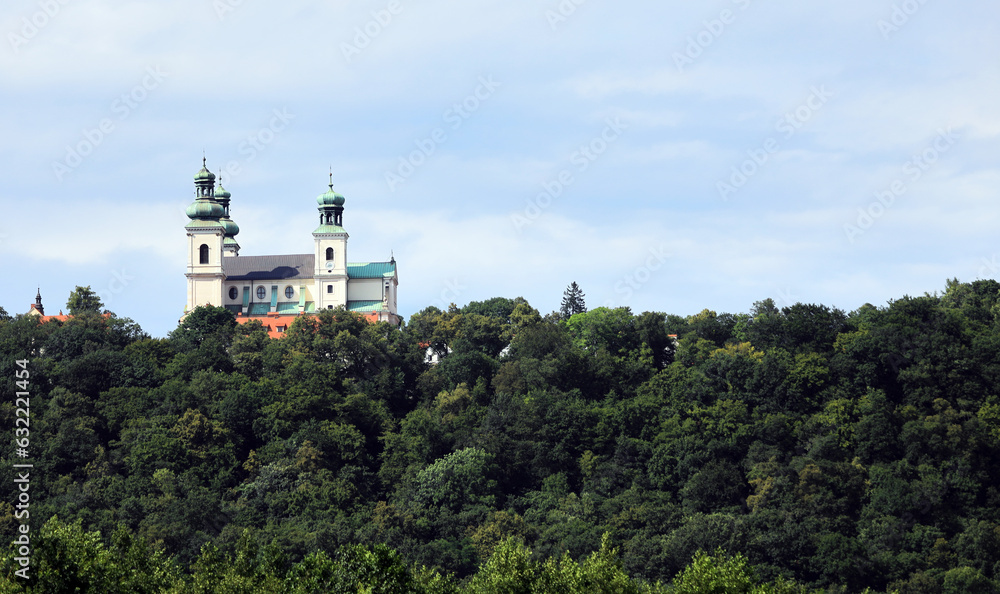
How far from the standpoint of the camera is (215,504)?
72.6 metres

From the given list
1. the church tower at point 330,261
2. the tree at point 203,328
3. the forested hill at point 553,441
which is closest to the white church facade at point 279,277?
the church tower at point 330,261

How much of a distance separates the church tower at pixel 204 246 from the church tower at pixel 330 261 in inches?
263

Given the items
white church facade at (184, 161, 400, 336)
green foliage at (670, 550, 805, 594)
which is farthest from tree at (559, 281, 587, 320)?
green foliage at (670, 550, 805, 594)

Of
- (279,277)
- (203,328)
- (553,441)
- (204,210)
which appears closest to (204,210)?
(204,210)

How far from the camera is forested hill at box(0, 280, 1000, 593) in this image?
68.6m

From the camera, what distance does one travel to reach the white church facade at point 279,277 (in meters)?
110

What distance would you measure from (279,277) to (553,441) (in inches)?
1453

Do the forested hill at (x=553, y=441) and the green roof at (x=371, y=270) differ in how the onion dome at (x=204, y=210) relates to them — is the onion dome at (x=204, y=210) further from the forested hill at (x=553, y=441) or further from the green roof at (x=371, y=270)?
the forested hill at (x=553, y=441)

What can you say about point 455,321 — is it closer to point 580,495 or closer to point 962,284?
point 580,495

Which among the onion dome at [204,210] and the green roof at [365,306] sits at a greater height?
the onion dome at [204,210]

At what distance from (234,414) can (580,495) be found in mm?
18292

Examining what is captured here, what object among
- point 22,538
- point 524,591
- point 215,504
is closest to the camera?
point 22,538

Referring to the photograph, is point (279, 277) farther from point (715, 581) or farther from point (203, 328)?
point (715, 581)

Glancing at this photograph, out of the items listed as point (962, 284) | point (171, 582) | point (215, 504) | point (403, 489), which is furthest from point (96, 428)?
point (962, 284)
